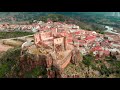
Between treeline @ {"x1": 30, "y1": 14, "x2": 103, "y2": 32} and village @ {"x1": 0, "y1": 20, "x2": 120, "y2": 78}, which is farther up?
treeline @ {"x1": 30, "y1": 14, "x2": 103, "y2": 32}

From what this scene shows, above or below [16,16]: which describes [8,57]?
below

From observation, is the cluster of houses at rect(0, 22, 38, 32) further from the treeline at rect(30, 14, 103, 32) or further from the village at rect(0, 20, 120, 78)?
the treeline at rect(30, 14, 103, 32)

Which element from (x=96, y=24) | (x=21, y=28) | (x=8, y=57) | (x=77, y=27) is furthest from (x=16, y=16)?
(x=96, y=24)

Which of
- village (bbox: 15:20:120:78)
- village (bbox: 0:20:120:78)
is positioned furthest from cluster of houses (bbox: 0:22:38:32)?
village (bbox: 15:20:120:78)

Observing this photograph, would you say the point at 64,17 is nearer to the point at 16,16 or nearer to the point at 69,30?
the point at 69,30

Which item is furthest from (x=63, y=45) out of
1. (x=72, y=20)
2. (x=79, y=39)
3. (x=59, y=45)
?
(x=72, y=20)

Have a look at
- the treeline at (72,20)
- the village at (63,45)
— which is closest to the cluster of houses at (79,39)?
the village at (63,45)

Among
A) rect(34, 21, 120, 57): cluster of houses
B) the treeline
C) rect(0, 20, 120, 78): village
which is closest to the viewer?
rect(0, 20, 120, 78): village

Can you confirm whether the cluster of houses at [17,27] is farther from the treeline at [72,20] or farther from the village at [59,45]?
the treeline at [72,20]
